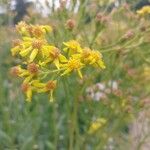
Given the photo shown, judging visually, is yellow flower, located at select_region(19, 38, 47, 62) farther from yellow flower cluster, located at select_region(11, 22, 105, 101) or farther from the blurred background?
the blurred background

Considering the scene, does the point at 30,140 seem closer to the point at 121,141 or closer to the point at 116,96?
the point at 116,96

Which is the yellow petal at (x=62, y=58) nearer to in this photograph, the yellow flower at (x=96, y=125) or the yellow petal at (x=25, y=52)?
the yellow petal at (x=25, y=52)

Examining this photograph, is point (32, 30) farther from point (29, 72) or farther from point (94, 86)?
point (94, 86)

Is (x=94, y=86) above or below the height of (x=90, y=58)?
below

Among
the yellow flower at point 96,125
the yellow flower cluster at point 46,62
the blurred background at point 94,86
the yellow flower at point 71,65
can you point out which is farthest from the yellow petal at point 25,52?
the yellow flower at point 96,125

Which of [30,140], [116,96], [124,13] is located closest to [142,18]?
[124,13]

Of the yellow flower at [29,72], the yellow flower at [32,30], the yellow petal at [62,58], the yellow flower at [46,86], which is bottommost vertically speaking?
the yellow flower at [46,86]

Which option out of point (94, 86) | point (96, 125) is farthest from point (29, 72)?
point (96, 125)

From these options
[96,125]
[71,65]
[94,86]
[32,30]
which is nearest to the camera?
[71,65]
